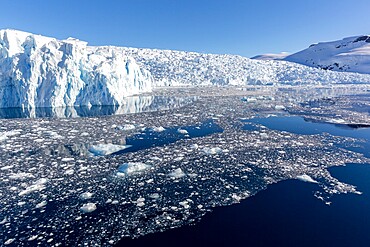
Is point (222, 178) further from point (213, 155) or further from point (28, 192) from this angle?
point (28, 192)

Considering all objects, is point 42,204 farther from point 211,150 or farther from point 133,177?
point 211,150

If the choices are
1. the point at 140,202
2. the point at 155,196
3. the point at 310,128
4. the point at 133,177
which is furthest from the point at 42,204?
the point at 310,128

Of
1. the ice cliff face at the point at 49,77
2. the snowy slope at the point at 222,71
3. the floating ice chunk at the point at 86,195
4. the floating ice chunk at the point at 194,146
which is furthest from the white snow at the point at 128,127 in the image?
the snowy slope at the point at 222,71

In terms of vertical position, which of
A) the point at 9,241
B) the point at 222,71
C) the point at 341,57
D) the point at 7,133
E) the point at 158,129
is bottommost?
the point at 9,241

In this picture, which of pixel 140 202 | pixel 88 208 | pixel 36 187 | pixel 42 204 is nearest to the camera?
pixel 88 208

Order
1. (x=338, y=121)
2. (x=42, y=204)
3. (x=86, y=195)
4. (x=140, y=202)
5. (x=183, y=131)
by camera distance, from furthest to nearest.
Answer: (x=338, y=121), (x=183, y=131), (x=86, y=195), (x=140, y=202), (x=42, y=204)

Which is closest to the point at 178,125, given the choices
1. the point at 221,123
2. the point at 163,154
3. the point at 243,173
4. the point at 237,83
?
the point at 221,123
